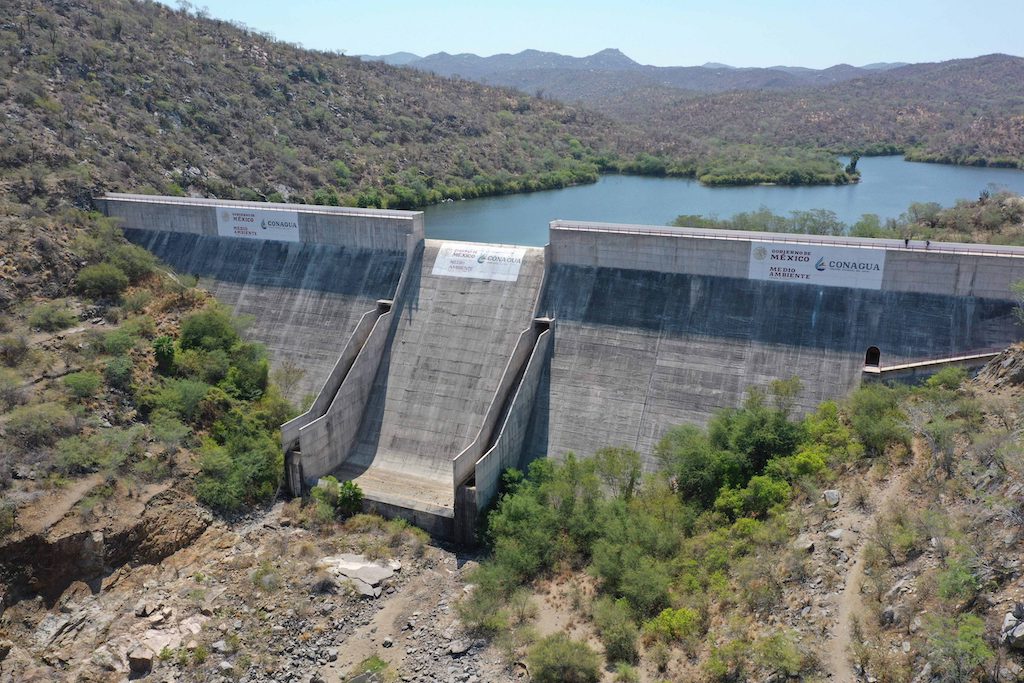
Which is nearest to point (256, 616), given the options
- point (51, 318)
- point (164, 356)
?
point (164, 356)

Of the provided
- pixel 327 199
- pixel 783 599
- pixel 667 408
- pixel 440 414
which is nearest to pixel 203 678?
pixel 440 414

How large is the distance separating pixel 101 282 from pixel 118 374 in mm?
6080

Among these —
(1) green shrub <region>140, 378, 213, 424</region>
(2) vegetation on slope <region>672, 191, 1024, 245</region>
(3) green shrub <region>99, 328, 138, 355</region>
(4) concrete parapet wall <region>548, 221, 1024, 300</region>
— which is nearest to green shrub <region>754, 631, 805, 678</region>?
(4) concrete parapet wall <region>548, 221, 1024, 300</region>

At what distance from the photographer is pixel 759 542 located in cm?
1546

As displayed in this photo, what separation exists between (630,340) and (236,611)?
13047mm

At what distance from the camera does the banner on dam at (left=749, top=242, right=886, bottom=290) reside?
69.6 feet

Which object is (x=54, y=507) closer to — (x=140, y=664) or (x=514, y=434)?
(x=140, y=664)

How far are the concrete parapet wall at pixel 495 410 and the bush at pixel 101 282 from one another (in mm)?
14468

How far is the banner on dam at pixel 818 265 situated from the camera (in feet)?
69.6

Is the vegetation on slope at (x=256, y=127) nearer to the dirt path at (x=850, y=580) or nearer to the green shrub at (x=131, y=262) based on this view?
the green shrub at (x=131, y=262)

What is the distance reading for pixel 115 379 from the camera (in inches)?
865

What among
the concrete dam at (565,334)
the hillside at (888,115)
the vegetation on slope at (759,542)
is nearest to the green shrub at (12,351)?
the concrete dam at (565,334)

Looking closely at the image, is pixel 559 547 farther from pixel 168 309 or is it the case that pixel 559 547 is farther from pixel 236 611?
pixel 168 309

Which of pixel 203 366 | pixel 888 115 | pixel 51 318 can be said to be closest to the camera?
pixel 203 366
